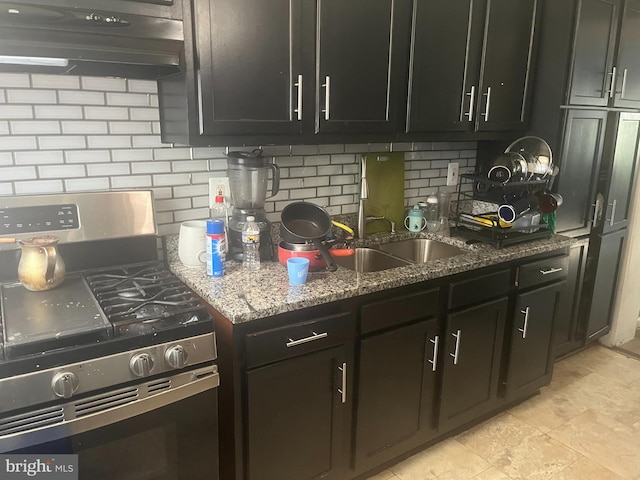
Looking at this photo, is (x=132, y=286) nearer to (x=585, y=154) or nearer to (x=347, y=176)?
(x=347, y=176)

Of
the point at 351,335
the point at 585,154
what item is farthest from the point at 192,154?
the point at 585,154

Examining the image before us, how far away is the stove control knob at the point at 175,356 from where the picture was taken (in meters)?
1.39

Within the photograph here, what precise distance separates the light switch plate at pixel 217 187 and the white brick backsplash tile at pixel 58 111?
1.84 ft

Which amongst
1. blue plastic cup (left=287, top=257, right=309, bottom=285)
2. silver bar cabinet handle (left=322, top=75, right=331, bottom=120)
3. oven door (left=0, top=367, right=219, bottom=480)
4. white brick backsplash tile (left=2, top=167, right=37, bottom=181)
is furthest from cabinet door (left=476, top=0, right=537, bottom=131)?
white brick backsplash tile (left=2, top=167, right=37, bottom=181)

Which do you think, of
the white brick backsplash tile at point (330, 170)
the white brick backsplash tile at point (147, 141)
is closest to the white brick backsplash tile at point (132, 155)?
the white brick backsplash tile at point (147, 141)

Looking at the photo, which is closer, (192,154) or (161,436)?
(161,436)

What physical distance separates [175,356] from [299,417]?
1.83ft

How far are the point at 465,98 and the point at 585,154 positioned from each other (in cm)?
97

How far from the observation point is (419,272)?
1949 millimetres

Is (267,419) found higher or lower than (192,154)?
lower

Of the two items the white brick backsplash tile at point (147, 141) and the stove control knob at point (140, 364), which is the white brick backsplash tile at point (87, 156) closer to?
the white brick backsplash tile at point (147, 141)

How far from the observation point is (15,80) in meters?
1.64

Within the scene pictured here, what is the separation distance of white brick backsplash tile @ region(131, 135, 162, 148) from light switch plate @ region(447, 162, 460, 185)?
5.49 ft

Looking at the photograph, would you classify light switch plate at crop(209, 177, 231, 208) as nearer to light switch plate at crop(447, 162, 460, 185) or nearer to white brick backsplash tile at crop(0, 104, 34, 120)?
white brick backsplash tile at crop(0, 104, 34, 120)
